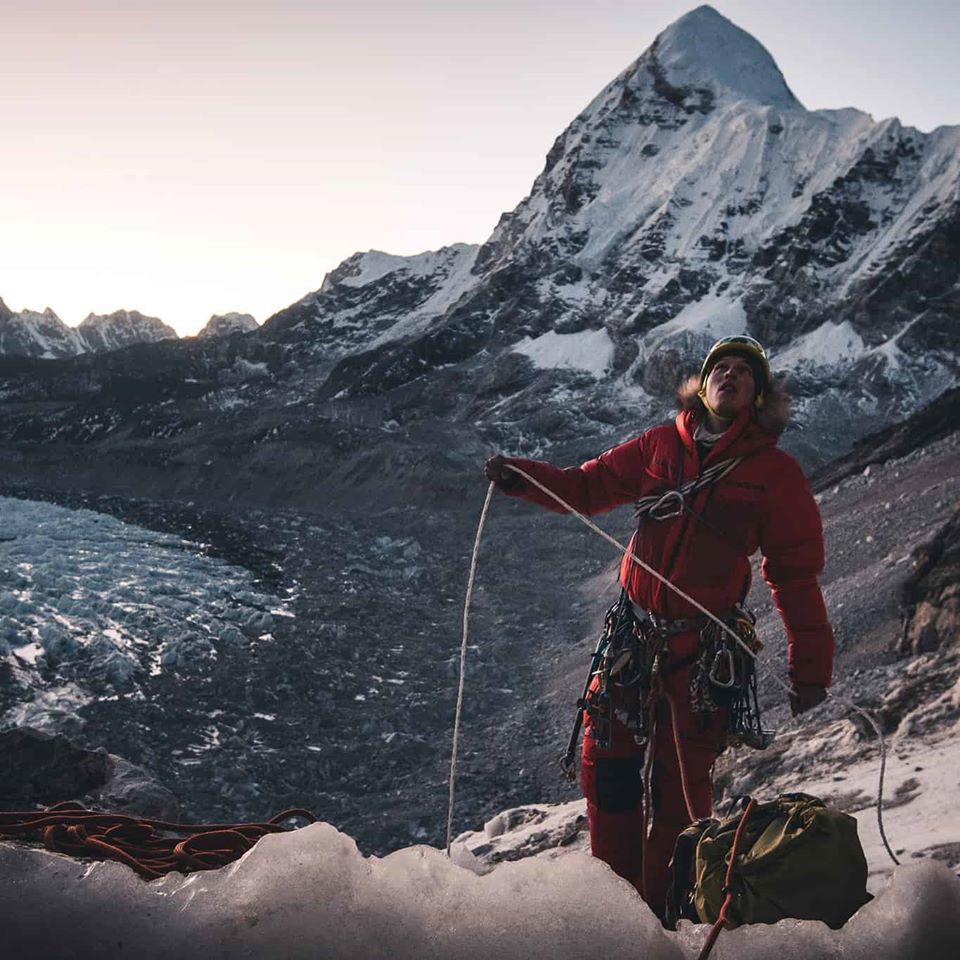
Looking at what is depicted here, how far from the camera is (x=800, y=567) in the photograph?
128 inches

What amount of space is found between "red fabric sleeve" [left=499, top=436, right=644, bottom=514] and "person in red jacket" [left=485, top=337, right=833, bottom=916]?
0.92 feet

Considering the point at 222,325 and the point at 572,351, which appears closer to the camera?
the point at 572,351

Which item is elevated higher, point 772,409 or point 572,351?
point 572,351

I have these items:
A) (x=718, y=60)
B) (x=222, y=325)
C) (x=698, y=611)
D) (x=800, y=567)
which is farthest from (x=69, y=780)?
(x=222, y=325)

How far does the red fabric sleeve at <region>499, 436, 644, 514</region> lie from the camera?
368 centimetres

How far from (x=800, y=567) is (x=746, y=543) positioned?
0.71ft

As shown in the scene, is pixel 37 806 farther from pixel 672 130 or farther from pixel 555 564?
pixel 672 130

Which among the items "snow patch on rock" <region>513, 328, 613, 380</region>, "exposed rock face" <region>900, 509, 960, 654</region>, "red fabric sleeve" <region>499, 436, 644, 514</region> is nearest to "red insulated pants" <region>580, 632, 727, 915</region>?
"red fabric sleeve" <region>499, 436, 644, 514</region>

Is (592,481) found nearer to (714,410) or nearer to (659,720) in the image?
(714,410)

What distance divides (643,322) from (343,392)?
21243 millimetres

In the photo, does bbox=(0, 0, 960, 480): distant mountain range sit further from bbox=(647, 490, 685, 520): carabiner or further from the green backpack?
the green backpack

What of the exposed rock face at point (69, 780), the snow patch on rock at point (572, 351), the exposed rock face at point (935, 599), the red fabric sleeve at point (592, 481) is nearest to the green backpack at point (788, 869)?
the red fabric sleeve at point (592, 481)

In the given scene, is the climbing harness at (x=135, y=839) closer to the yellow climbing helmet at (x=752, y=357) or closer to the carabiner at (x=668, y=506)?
the carabiner at (x=668, y=506)

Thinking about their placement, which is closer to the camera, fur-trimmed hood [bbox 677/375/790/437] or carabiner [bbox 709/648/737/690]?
carabiner [bbox 709/648/737/690]
